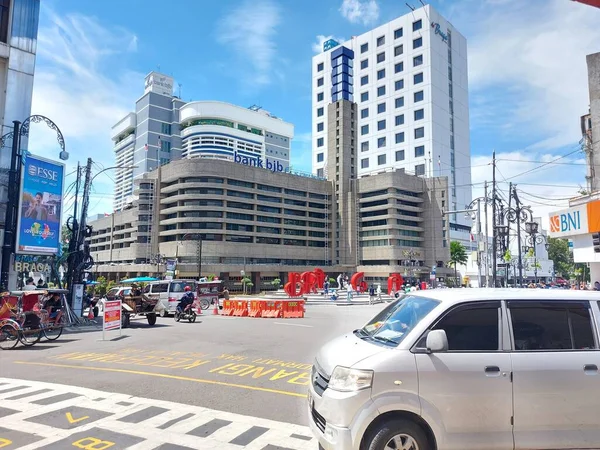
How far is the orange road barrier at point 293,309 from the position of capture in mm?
23983

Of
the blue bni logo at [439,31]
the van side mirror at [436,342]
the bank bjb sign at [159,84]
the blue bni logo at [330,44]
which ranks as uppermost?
the bank bjb sign at [159,84]

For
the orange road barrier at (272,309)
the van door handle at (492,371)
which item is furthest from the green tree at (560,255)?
the van door handle at (492,371)

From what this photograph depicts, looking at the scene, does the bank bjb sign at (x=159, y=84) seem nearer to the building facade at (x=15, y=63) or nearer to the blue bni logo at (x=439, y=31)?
the blue bni logo at (x=439, y=31)

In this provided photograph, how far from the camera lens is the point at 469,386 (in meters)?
4.00

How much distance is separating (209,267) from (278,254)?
1517 centimetres

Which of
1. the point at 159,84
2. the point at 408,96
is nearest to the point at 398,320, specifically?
the point at 408,96

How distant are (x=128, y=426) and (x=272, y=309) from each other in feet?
61.0

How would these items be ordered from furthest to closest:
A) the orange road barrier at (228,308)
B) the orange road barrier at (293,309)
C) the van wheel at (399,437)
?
the orange road barrier at (228,308) < the orange road barrier at (293,309) < the van wheel at (399,437)

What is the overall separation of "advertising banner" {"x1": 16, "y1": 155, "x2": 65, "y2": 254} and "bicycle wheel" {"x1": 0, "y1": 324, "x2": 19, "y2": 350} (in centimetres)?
Answer: 942

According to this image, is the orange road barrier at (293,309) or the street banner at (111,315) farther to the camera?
the orange road barrier at (293,309)

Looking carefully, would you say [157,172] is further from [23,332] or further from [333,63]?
[23,332]

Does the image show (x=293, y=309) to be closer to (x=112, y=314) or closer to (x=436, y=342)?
(x=112, y=314)

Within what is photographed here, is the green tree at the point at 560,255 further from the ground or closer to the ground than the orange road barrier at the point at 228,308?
further from the ground

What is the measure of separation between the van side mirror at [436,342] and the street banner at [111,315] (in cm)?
1415
